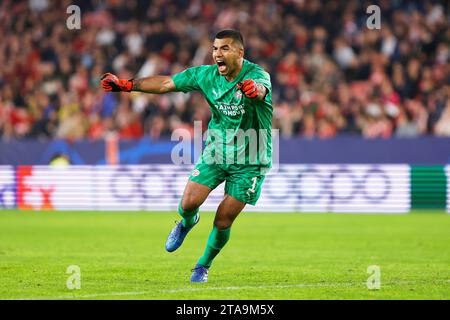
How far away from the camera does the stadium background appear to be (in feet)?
72.8

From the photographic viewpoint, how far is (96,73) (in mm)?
25594

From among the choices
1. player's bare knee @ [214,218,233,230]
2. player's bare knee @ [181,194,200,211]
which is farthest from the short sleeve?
player's bare knee @ [214,218,233,230]

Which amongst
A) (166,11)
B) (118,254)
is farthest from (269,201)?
(118,254)

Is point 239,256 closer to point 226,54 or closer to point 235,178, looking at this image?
point 235,178

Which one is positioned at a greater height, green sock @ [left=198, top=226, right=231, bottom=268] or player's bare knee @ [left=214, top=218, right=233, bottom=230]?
player's bare knee @ [left=214, top=218, right=233, bottom=230]

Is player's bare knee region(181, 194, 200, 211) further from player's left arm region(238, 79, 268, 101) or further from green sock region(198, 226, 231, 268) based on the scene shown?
player's left arm region(238, 79, 268, 101)

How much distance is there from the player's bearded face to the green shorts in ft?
3.25

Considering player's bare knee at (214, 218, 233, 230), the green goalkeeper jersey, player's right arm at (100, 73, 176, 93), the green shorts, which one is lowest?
player's bare knee at (214, 218, 233, 230)

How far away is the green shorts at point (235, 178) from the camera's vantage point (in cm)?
1003

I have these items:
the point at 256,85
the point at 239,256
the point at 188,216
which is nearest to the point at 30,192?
the point at 239,256

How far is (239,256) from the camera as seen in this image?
1367 centimetres

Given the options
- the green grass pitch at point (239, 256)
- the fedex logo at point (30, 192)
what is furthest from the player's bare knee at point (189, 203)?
the fedex logo at point (30, 192)

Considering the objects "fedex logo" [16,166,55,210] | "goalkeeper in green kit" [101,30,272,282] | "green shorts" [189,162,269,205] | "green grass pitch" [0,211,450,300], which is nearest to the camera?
"green grass pitch" [0,211,450,300]

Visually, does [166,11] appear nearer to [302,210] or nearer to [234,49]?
[302,210]
